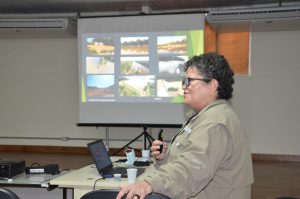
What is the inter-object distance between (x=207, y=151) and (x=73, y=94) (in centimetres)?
614

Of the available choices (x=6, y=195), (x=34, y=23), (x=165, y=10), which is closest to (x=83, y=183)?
(x=6, y=195)

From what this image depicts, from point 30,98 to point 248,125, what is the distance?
4.04 m

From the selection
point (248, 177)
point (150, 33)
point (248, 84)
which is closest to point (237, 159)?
point (248, 177)

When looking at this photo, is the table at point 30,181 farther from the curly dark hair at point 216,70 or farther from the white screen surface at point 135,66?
the white screen surface at point 135,66

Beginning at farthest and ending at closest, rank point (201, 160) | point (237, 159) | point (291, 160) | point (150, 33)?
point (291, 160) → point (150, 33) → point (237, 159) → point (201, 160)

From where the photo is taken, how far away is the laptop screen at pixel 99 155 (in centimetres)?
262

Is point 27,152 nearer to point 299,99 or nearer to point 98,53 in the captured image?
point 98,53

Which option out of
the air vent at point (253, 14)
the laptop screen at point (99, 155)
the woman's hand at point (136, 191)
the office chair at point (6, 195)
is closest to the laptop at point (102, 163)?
the laptop screen at point (99, 155)

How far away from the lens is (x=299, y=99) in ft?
21.2

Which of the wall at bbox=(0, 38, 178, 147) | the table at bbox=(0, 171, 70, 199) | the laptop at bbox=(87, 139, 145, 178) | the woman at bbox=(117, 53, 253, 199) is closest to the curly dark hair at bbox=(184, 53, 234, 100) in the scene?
the woman at bbox=(117, 53, 253, 199)

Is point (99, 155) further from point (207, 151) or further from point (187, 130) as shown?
point (207, 151)

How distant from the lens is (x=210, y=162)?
4.70 feet

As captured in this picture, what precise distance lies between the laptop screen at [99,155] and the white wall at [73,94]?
4.13m

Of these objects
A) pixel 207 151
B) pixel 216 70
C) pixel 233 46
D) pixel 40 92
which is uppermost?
pixel 233 46
